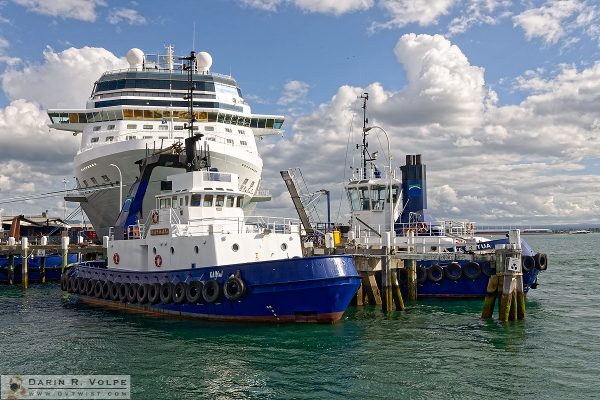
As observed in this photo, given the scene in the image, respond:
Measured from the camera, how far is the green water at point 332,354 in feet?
41.0

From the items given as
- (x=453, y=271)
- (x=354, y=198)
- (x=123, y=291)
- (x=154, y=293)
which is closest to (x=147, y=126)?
(x=354, y=198)

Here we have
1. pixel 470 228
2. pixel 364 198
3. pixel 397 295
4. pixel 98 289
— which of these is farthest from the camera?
pixel 364 198

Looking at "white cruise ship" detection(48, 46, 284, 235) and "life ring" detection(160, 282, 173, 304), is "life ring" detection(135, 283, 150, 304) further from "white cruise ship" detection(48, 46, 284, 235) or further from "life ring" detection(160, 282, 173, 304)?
"white cruise ship" detection(48, 46, 284, 235)

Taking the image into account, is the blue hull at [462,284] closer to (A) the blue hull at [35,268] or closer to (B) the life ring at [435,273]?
(B) the life ring at [435,273]

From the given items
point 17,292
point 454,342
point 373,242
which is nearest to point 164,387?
point 454,342

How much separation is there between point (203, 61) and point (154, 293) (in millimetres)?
31373

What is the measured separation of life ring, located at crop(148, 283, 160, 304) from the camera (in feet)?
70.1

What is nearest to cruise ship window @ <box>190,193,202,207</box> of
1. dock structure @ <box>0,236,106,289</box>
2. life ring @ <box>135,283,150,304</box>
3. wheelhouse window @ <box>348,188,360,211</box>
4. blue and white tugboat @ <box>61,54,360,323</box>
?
blue and white tugboat @ <box>61,54,360,323</box>

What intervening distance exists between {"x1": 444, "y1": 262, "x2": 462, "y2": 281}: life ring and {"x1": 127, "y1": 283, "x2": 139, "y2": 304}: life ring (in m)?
14.0

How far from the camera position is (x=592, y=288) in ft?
102

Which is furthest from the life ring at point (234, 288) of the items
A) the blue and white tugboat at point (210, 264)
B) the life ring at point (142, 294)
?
the life ring at point (142, 294)

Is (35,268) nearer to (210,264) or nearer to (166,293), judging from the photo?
(166,293)

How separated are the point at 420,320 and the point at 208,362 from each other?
9003 millimetres

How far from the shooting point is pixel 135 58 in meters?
46.9
